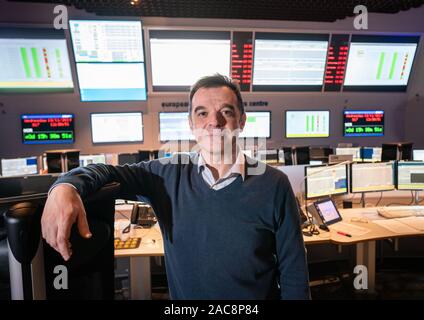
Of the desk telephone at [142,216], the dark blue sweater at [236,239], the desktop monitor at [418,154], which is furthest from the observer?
the desktop monitor at [418,154]

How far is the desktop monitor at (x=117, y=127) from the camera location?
442 centimetres

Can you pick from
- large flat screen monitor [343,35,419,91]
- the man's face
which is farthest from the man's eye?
large flat screen monitor [343,35,419,91]

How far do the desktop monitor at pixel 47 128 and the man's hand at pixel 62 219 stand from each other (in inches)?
162

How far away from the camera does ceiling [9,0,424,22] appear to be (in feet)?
12.5

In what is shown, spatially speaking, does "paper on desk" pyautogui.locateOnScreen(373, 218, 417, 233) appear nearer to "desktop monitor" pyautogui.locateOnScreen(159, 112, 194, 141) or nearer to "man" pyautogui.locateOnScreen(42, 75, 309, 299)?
"man" pyautogui.locateOnScreen(42, 75, 309, 299)

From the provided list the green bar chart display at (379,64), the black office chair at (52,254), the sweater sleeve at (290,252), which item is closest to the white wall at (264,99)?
the green bar chart display at (379,64)

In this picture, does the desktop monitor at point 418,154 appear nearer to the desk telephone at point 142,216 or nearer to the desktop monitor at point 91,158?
the desk telephone at point 142,216

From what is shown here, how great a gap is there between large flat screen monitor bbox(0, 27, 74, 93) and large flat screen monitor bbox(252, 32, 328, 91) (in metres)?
2.97

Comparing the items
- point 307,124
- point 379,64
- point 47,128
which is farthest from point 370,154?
point 47,128

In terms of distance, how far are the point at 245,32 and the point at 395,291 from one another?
3.84 meters

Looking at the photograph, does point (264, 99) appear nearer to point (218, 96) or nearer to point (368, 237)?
point (368, 237)

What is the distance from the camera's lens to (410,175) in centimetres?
266
